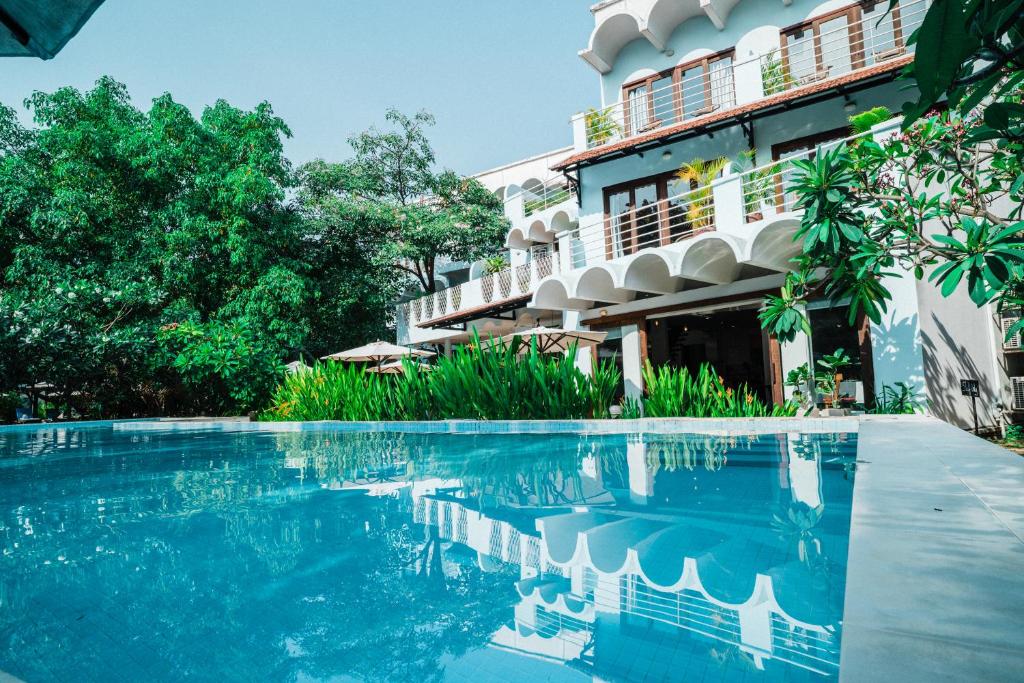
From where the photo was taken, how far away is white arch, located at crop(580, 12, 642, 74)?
16.6 m

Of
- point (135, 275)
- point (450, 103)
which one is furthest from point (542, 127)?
point (135, 275)

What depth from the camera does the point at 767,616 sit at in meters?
2.29

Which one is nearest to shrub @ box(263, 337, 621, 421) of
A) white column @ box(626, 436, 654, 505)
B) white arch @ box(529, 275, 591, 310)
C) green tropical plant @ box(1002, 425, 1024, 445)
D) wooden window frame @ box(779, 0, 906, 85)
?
white column @ box(626, 436, 654, 505)

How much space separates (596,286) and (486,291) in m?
7.51

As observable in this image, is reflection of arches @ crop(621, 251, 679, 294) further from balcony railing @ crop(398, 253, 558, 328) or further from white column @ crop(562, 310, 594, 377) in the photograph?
balcony railing @ crop(398, 253, 558, 328)

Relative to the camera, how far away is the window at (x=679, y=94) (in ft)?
50.9

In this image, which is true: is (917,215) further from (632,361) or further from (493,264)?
(493,264)

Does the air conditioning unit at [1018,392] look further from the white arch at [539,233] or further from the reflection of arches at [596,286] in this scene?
the white arch at [539,233]

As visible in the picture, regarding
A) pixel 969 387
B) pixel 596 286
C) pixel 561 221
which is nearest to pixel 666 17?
pixel 561 221

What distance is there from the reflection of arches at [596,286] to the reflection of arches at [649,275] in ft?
2.33

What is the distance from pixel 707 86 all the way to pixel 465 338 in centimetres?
1260

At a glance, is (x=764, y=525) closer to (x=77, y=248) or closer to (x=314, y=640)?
(x=314, y=640)

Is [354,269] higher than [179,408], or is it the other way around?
[354,269]

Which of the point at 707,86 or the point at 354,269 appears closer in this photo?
the point at 707,86
